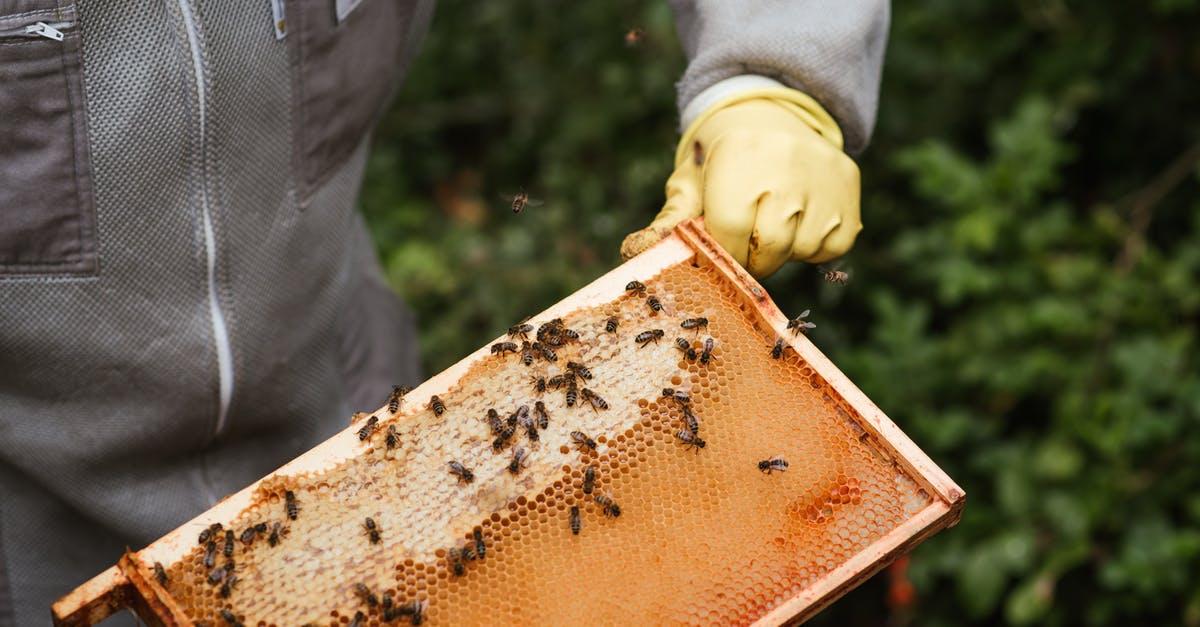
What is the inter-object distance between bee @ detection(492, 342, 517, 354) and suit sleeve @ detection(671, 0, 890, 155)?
3.07ft

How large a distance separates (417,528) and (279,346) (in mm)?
776

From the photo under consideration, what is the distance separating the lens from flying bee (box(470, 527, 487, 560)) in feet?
6.97

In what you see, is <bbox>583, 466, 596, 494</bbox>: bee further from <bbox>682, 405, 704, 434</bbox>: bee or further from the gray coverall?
the gray coverall

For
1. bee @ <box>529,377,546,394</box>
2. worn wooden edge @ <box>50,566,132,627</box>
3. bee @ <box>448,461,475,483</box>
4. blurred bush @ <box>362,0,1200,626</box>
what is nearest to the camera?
worn wooden edge @ <box>50,566,132,627</box>

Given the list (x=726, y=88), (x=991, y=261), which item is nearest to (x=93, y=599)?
(x=726, y=88)

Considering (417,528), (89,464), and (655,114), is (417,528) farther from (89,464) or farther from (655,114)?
(655,114)

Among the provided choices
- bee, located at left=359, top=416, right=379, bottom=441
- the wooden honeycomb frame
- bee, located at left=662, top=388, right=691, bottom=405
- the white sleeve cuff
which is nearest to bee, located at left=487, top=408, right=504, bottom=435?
the wooden honeycomb frame

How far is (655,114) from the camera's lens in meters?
5.25

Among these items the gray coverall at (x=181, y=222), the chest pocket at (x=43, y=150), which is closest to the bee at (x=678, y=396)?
the gray coverall at (x=181, y=222)

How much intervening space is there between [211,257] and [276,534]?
27.4 inches

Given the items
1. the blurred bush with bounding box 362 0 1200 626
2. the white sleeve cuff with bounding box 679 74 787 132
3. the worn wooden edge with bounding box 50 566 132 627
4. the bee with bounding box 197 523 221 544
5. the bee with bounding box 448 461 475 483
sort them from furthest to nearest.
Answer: the blurred bush with bounding box 362 0 1200 626 → the white sleeve cuff with bounding box 679 74 787 132 → the bee with bounding box 448 461 475 483 → the bee with bounding box 197 523 221 544 → the worn wooden edge with bounding box 50 566 132 627

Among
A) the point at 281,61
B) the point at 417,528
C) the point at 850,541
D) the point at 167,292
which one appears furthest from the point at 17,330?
the point at 850,541

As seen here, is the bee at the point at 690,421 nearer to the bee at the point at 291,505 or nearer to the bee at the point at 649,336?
the bee at the point at 649,336

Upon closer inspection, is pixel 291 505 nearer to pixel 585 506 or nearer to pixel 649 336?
pixel 585 506
